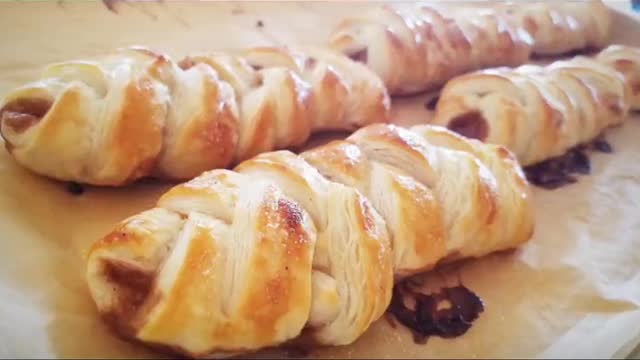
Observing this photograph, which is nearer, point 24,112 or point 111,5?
point 24,112

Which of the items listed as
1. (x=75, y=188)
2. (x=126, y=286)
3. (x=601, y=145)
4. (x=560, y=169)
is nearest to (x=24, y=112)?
(x=75, y=188)

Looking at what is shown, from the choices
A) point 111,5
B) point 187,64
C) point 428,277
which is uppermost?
point 187,64

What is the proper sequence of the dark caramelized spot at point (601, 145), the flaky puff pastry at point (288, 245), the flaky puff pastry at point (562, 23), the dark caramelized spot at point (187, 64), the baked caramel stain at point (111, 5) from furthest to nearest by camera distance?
the flaky puff pastry at point (562, 23), the baked caramel stain at point (111, 5), the dark caramelized spot at point (601, 145), the dark caramelized spot at point (187, 64), the flaky puff pastry at point (288, 245)

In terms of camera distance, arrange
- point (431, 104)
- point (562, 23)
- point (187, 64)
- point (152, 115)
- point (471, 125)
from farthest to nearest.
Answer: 1. point (562, 23)
2. point (431, 104)
3. point (471, 125)
4. point (187, 64)
5. point (152, 115)

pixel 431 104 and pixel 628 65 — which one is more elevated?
pixel 628 65

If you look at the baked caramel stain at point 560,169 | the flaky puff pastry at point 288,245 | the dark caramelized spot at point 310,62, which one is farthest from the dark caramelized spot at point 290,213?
the baked caramel stain at point 560,169

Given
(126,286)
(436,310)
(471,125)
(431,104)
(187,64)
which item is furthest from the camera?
(431,104)

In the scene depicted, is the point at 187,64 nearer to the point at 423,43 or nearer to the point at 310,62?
the point at 310,62

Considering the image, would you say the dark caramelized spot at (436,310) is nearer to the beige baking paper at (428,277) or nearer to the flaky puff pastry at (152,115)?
the beige baking paper at (428,277)

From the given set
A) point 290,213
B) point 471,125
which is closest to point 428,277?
point 290,213
